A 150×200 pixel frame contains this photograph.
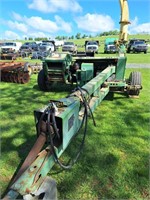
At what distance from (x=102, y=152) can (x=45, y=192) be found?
1.68 meters

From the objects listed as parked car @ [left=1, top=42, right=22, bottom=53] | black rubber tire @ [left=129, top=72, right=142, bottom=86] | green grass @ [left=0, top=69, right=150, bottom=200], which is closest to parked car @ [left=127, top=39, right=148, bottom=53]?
parked car @ [left=1, top=42, right=22, bottom=53]

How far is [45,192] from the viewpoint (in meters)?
1.90

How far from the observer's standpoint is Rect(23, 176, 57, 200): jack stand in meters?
1.83

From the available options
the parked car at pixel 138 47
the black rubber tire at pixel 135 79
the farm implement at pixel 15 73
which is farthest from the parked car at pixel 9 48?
the black rubber tire at pixel 135 79

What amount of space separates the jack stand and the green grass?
2.09ft

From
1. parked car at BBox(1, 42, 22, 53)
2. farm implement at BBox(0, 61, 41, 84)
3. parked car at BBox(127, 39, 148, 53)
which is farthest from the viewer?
parked car at BBox(127, 39, 148, 53)

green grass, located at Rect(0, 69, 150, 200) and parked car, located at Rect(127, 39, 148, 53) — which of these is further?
parked car, located at Rect(127, 39, 148, 53)

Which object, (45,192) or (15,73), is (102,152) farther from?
(15,73)

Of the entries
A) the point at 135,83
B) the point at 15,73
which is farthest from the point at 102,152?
the point at 15,73

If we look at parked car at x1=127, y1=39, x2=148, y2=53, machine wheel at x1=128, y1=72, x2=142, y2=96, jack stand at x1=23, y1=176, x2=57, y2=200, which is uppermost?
parked car at x1=127, y1=39, x2=148, y2=53

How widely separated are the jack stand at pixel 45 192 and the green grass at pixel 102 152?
2.09ft

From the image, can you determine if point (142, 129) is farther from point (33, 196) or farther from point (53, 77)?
point (53, 77)

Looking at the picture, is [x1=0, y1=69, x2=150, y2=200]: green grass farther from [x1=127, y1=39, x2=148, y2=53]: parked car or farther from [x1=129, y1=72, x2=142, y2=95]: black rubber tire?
[x1=127, y1=39, x2=148, y2=53]: parked car

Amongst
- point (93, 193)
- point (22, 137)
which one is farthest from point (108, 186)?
point (22, 137)
